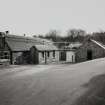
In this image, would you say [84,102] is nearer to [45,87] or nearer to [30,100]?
[30,100]

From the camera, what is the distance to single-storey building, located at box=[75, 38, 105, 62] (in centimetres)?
3148

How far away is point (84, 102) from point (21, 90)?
485 cm

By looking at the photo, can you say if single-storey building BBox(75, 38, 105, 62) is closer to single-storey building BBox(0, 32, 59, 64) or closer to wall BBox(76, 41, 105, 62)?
wall BBox(76, 41, 105, 62)

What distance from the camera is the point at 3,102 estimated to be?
9547 millimetres

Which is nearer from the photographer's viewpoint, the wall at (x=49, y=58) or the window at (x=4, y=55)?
the window at (x=4, y=55)

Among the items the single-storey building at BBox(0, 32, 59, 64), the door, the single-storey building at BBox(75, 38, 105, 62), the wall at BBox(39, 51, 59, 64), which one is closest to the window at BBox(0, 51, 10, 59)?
the single-storey building at BBox(0, 32, 59, 64)

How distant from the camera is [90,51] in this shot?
32312 millimetres

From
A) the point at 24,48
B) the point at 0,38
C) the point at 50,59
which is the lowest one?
the point at 50,59

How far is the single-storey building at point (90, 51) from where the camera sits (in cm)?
3148

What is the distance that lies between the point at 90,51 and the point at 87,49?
2.38ft

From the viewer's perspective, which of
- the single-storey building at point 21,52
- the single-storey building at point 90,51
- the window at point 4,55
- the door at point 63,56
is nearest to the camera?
the window at point 4,55

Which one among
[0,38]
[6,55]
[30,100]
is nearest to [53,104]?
[30,100]

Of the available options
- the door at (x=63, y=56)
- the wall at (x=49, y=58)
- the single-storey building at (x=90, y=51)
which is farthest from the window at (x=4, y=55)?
the door at (x=63, y=56)

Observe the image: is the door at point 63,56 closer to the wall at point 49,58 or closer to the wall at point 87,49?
the wall at point 49,58
